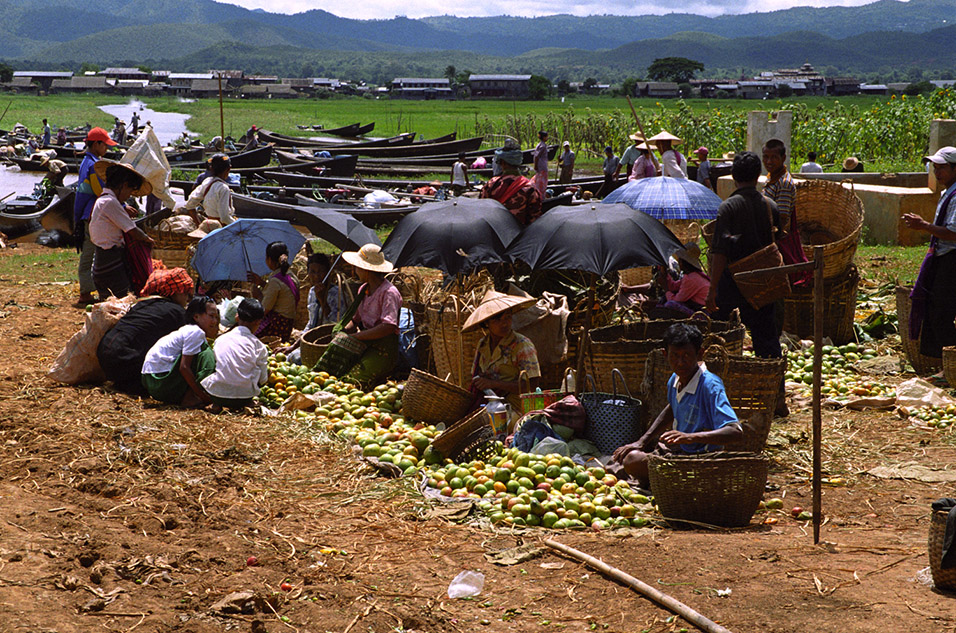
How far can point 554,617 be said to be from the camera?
12.2ft

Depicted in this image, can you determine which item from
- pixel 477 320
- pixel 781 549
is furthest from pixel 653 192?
pixel 781 549

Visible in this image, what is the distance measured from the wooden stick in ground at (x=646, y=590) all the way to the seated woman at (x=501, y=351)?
192 centimetres

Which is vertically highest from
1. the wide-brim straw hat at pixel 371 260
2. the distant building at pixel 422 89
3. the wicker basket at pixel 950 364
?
the distant building at pixel 422 89

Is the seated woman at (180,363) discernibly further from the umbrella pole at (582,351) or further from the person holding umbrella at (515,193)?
the person holding umbrella at (515,193)

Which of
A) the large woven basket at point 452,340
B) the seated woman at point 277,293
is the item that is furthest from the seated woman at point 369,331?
the seated woman at point 277,293

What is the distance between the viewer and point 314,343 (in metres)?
7.89

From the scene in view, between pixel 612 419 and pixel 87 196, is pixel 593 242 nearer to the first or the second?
pixel 612 419

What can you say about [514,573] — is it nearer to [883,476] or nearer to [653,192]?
[883,476]

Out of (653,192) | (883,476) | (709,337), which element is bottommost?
(883,476)

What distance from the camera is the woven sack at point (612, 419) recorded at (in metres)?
5.69

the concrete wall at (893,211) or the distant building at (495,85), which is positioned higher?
the distant building at (495,85)

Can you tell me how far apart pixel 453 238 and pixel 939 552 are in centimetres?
484

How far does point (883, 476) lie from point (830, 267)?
284 centimetres

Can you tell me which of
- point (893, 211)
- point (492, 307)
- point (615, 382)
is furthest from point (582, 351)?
point (893, 211)
